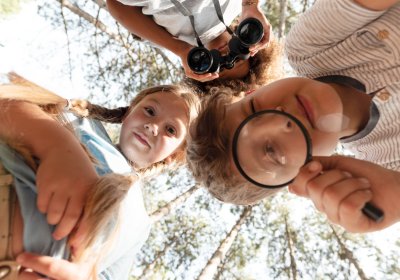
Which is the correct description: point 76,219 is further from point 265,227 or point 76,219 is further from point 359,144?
point 265,227

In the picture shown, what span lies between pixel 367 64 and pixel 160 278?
16.7ft

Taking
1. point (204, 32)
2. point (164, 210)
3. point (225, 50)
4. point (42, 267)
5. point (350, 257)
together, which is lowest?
point (350, 257)

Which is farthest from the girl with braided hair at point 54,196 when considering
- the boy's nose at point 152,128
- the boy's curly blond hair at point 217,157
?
the boy's nose at point 152,128

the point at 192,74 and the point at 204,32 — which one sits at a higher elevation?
the point at 204,32

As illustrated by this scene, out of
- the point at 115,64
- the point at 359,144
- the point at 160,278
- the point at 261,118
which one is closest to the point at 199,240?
the point at 160,278

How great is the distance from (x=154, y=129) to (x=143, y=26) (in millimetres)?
654

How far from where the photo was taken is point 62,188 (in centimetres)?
101

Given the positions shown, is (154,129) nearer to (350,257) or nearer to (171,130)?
(171,130)

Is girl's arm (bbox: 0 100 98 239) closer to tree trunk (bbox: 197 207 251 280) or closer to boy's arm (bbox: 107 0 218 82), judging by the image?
boy's arm (bbox: 107 0 218 82)

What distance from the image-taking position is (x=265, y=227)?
257 inches

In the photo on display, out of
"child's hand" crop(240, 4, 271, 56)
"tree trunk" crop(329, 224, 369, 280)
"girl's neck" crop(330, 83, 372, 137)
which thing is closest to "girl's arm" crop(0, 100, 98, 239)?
"girl's neck" crop(330, 83, 372, 137)

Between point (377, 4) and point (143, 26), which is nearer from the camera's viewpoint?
point (377, 4)

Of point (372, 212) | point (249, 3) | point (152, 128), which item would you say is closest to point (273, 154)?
point (372, 212)

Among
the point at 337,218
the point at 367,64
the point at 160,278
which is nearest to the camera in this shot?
the point at 337,218
